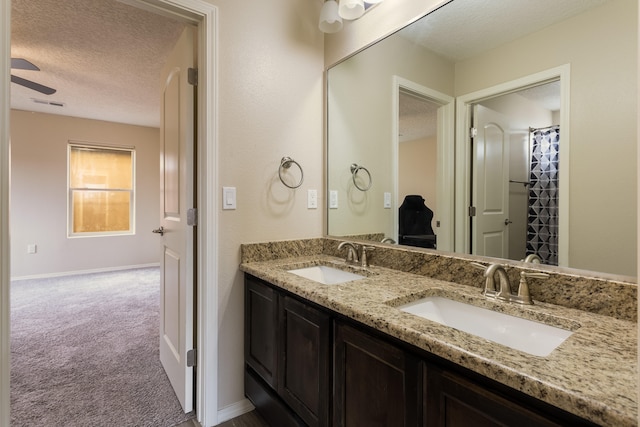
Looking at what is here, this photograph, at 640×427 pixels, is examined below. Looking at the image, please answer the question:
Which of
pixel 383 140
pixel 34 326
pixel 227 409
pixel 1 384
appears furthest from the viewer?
pixel 34 326

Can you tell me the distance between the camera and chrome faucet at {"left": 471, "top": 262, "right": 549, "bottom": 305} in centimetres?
101

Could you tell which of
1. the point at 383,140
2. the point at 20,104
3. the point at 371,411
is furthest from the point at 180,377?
the point at 20,104

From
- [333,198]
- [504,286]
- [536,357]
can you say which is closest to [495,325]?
[504,286]

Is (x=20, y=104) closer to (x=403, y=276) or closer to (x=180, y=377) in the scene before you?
(x=180, y=377)

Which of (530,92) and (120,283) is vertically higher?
(530,92)

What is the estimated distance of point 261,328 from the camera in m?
1.50

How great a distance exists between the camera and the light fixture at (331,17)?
1.67 metres

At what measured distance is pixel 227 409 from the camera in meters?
1.62

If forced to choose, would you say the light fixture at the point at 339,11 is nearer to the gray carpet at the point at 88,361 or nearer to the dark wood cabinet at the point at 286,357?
the dark wood cabinet at the point at 286,357

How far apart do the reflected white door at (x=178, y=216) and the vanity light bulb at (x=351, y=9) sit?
794mm

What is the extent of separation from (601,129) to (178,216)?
1853 millimetres

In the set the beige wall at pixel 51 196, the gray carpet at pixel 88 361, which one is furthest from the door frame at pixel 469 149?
the beige wall at pixel 51 196

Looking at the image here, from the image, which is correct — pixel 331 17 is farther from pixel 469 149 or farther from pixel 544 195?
pixel 544 195

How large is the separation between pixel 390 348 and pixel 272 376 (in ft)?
2.54
